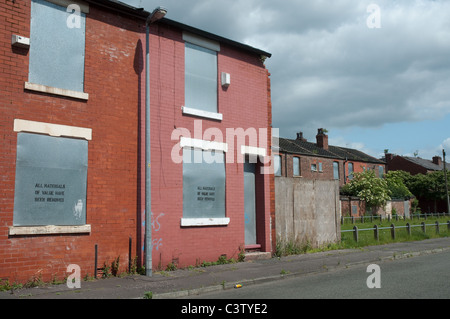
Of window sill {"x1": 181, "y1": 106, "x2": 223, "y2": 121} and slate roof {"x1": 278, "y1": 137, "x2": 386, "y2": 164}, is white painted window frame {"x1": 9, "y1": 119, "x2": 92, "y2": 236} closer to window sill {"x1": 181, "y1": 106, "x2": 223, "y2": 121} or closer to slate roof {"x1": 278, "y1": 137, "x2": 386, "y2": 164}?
window sill {"x1": 181, "y1": 106, "x2": 223, "y2": 121}

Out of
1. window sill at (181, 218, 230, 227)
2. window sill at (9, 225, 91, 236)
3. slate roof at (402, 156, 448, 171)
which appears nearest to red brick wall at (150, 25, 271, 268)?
window sill at (181, 218, 230, 227)

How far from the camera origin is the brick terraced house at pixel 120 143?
8.87 metres

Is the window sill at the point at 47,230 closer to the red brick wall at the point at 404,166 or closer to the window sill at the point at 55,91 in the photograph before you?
the window sill at the point at 55,91

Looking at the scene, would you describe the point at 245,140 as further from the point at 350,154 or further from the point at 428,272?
the point at 350,154

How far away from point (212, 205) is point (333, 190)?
6117mm

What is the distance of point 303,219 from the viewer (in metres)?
14.9

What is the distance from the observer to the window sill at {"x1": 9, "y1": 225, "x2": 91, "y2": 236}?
A: 334 inches

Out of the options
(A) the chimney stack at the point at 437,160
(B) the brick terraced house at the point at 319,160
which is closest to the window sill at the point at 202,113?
(B) the brick terraced house at the point at 319,160

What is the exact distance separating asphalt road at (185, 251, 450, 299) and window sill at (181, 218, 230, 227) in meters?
2.87

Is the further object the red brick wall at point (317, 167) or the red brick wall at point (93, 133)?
the red brick wall at point (317, 167)

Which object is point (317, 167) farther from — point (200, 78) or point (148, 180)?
point (148, 180)

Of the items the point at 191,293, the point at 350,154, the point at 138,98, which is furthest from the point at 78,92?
the point at 350,154

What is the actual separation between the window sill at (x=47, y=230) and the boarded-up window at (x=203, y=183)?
296 cm

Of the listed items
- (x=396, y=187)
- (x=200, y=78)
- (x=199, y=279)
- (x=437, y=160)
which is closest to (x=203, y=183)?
(x=200, y=78)
